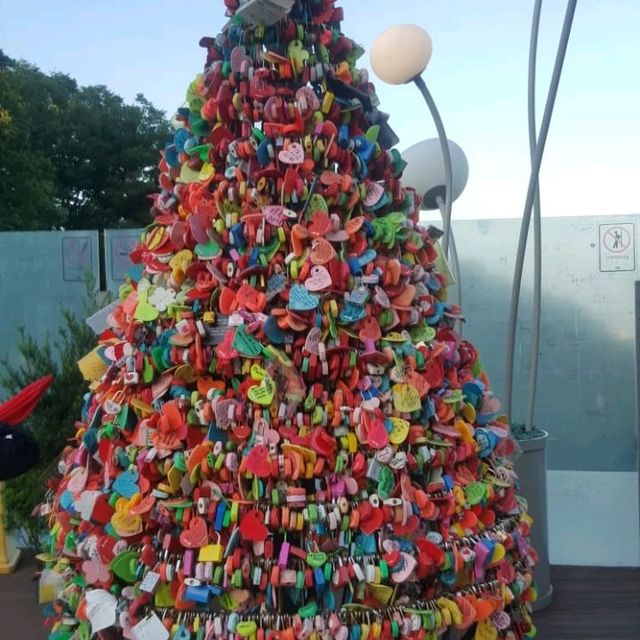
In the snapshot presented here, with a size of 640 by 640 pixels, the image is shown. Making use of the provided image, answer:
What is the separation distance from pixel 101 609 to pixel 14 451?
619mm

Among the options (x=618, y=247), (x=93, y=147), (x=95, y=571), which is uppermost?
(x=93, y=147)

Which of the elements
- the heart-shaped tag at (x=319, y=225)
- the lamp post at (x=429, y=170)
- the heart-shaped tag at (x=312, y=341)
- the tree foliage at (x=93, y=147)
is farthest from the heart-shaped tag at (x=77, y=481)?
the tree foliage at (x=93, y=147)

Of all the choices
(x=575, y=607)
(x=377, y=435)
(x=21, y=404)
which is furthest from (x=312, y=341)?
(x=575, y=607)

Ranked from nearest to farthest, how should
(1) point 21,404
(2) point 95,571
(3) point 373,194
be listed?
(2) point 95,571, (3) point 373,194, (1) point 21,404

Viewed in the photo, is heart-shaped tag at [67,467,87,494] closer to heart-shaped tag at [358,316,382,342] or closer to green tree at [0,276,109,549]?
heart-shaped tag at [358,316,382,342]

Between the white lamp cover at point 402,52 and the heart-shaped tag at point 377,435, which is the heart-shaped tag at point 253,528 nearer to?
the heart-shaped tag at point 377,435

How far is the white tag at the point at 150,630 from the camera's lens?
117 cm

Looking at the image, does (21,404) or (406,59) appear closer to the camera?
(21,404)

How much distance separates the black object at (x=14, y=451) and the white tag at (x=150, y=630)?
27.3 inches

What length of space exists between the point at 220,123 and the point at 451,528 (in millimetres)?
870

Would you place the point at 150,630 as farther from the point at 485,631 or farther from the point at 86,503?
the point at 485,631

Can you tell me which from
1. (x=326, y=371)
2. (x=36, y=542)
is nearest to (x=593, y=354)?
(x=36, y=542)

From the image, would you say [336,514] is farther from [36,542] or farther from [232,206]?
[36,542]

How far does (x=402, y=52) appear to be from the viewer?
2844mm
